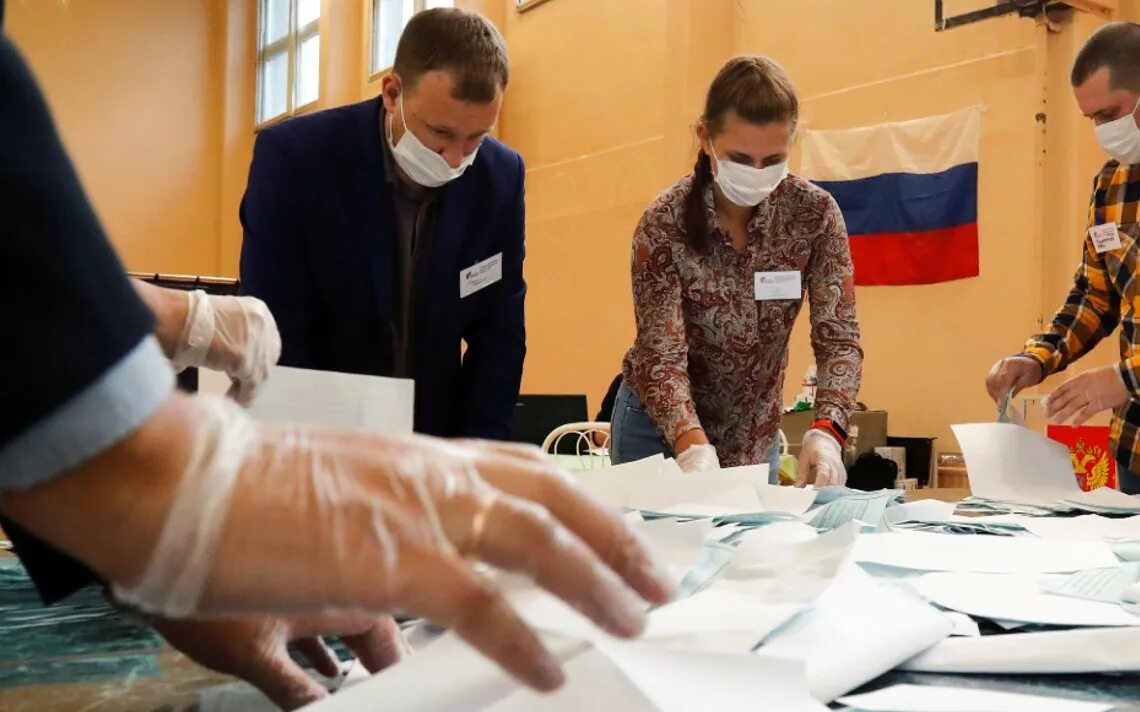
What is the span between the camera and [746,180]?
64.2 inches

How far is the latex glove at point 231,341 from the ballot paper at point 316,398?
31 mm

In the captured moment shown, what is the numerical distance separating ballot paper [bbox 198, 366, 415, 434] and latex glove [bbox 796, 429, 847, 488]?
0.78 m

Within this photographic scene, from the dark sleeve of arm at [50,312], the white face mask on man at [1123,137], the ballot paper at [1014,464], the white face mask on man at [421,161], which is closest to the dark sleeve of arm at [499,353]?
the white face mask on man at [421,161]

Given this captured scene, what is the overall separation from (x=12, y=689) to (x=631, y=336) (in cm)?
494

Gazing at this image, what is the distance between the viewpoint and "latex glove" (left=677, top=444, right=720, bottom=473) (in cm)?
147

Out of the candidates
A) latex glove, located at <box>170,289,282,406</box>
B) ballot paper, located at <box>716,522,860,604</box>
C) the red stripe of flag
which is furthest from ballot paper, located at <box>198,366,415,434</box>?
the red stripe of flag

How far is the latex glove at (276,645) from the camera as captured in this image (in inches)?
21.6

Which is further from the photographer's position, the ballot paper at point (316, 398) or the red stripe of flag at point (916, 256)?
the red stripe of flag at point (916, 256)

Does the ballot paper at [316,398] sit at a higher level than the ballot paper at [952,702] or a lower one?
higher

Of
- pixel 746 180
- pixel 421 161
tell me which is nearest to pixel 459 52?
pixel 421 161

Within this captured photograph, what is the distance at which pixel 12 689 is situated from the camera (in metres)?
0.60

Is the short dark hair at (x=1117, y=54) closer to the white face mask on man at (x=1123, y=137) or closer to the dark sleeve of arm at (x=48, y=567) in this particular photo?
the white face mask on man at (x=1123, y=137)

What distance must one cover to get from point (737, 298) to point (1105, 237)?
0.76 m

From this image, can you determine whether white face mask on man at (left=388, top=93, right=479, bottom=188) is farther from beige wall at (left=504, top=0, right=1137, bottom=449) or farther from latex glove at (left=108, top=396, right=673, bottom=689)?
beige wall at (left=504, top=0, right=1137, bottom=449)
